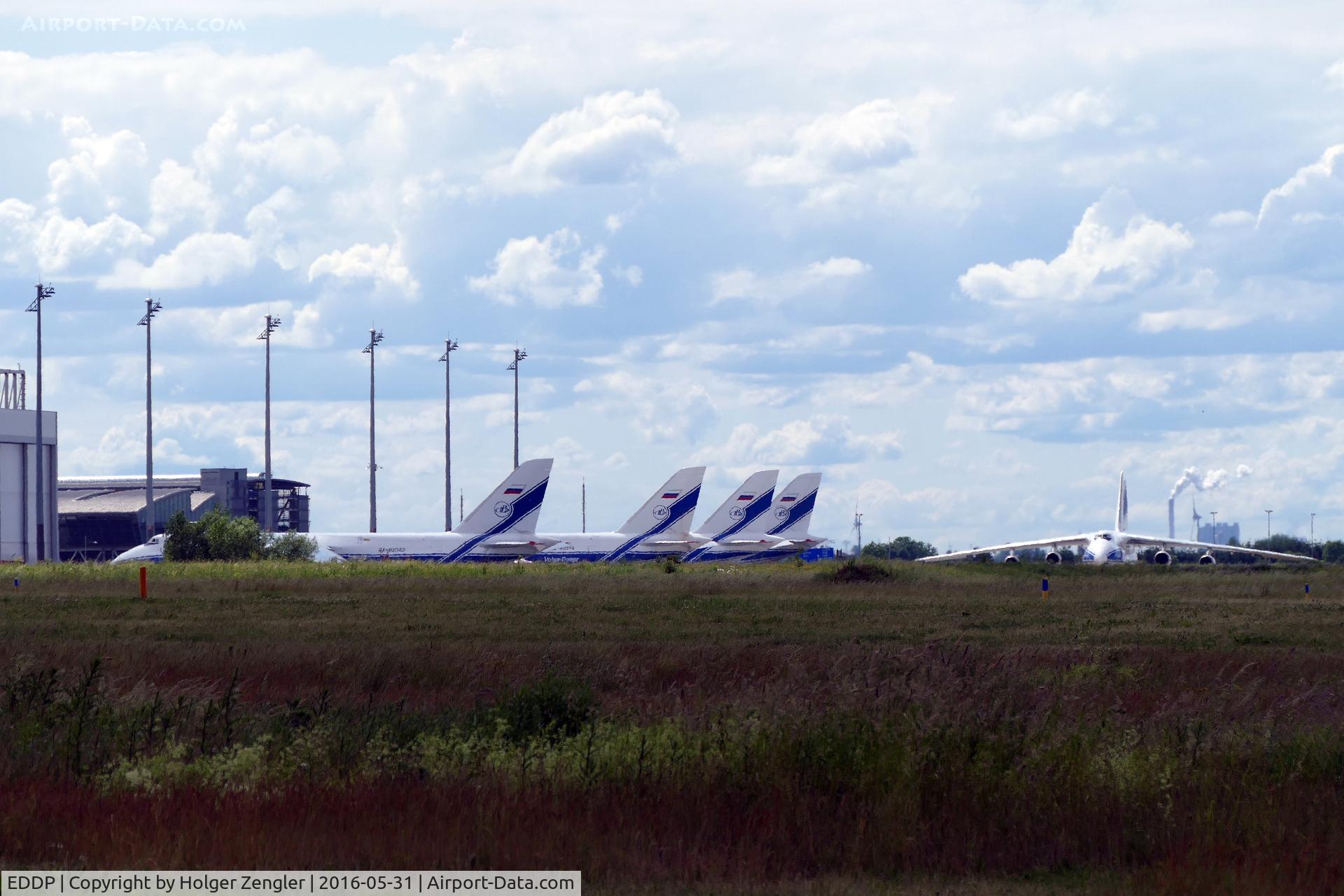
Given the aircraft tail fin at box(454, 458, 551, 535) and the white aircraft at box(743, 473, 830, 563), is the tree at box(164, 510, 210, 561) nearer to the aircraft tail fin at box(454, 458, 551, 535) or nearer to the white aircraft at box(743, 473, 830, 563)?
the aircraft tail fin at box(454, 458, 551, 535)

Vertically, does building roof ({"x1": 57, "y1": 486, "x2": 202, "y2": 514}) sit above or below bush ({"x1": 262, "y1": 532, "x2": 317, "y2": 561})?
above

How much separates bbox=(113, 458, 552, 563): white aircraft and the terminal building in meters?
20.6

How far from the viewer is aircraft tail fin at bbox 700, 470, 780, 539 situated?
84.4 meters

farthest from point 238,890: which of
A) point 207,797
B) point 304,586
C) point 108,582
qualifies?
point 108,582

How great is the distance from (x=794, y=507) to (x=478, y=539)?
2156 centimetres

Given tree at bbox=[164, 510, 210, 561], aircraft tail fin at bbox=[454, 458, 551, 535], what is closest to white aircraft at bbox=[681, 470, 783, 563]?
aircraft tail fin at bbox=[454, 458, 551, 535]

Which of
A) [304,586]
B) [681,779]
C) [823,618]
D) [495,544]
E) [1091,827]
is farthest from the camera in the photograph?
[495,544]

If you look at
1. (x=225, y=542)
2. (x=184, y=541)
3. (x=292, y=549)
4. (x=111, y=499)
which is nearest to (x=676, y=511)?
(x=292, y=549)

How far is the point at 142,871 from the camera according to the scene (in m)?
8.07

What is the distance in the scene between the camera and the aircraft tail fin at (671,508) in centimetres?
7581

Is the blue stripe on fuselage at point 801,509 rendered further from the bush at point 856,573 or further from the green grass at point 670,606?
the bush at point 856,573

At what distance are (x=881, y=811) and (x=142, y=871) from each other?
4.56m

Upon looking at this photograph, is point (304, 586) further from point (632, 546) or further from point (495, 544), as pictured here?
point (632, 546)

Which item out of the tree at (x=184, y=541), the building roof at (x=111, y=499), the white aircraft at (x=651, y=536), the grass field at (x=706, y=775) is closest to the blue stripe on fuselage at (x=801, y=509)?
the white aircraft at (x=651, y=536)
